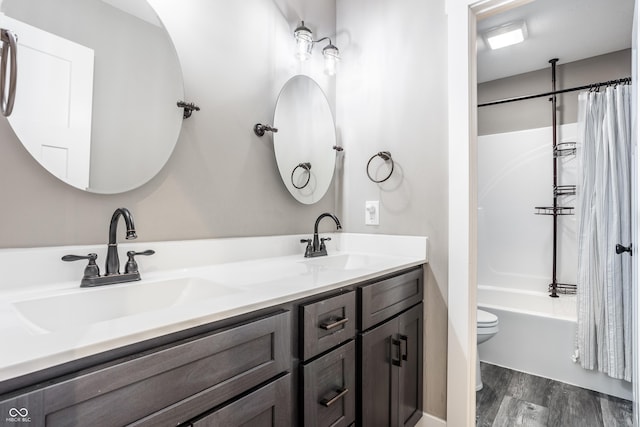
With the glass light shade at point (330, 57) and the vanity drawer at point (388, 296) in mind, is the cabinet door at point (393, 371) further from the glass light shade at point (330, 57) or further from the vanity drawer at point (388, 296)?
the glass light shade at point (330, 57)

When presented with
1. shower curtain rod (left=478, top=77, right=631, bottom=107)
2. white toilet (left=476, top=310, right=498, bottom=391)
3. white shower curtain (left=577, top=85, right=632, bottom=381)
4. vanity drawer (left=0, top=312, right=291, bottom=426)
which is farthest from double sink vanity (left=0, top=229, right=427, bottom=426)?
shower curtain rod (left=478, top=77, right=631, bottom=107)

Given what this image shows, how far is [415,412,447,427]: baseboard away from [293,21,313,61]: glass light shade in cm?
190

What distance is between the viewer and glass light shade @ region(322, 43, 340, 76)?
1.80 meters

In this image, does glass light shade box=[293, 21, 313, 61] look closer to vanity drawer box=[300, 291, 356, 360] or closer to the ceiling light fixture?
vanity drawer box=[300, 291, 356, 360]

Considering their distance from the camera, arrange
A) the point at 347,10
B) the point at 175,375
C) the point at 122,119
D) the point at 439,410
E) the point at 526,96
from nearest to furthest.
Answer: the point at 175,375 < the point at 122,119 < the point at 439,410 < the point at 347,10 < the point at 526,96

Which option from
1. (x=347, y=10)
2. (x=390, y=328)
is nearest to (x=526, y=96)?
(x=347, y=10)

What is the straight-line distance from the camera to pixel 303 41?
1664 mm

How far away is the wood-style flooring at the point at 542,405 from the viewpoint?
1718mm

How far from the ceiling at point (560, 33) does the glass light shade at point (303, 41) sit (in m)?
1.34

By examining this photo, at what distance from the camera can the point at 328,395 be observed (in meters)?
0.98

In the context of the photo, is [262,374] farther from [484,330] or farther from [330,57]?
[484,330]

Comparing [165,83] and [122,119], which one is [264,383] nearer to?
[122,119]

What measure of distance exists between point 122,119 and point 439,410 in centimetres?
181

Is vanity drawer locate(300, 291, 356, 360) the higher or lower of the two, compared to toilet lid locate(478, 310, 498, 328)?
higher
